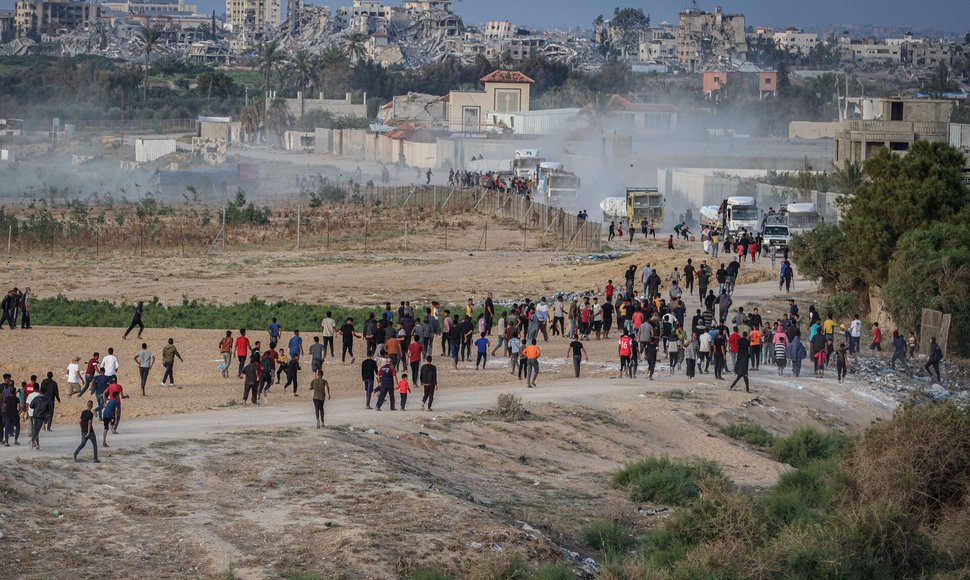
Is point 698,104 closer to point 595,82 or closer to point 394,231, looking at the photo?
point 595,82

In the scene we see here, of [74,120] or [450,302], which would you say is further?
[74,120]

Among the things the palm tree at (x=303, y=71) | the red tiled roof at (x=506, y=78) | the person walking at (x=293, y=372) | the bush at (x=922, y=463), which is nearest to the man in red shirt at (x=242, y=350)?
the person walking at (x=293, y=372)

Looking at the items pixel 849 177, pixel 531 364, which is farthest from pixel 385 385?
pixel 849 177

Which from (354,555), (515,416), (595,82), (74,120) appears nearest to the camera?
(354,555)

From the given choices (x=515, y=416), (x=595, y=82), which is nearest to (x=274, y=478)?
(x=515, y=416)

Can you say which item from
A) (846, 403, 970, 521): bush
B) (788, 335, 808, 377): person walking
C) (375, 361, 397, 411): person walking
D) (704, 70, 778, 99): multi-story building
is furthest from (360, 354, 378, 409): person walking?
(704, 70, 778, 99): multi-story building

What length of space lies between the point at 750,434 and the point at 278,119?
10304 centimetres

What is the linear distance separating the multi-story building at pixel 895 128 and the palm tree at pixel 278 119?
6141 cm

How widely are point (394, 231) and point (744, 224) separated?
610 inches

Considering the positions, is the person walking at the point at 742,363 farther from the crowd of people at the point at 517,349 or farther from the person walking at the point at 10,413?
the person walking at the point at 10,413

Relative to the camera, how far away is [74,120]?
135875mm

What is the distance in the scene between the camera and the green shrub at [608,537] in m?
20.3

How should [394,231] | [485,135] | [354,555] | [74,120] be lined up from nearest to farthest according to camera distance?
[354,555], [394,231], [485,135], [74,120]

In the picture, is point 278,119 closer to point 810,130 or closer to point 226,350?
point 810,130
